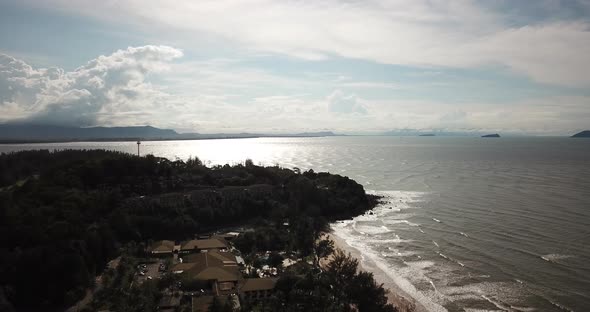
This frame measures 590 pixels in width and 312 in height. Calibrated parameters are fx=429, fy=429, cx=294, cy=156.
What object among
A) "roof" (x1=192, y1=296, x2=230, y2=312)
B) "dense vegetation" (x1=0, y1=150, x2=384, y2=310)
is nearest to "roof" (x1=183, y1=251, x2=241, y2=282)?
"roof" (x1=192, y1=296, x2=230, y2=312)

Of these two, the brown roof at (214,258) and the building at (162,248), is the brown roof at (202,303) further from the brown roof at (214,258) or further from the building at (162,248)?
the building at (162,248)

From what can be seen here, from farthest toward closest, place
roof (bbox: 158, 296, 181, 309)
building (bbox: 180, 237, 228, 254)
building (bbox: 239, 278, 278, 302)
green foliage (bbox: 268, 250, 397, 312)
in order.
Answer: building (bbox: 180, 237, 228, 254) < building (bbox: 239, 278, 278, 302) < roof (bbox: 158, 296, 181, 309) < green foliage (bbox: 268, 250, 397, 312)

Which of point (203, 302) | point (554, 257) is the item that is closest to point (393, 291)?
point (203, 302)

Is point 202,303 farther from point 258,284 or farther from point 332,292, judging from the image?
point 332,292

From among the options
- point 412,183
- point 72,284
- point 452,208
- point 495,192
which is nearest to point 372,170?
point 412,183

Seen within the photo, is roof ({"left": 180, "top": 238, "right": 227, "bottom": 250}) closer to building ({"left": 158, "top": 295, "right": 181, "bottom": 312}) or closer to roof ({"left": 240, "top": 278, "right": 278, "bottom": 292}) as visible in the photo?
roof ({"left": 240, "top": 278, "right": 278, "bottom": 292})

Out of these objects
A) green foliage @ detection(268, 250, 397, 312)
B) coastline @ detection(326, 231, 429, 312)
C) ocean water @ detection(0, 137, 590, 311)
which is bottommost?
coastline @ detection(326, 231, 429, 312)

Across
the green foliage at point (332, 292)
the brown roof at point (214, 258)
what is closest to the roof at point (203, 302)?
the green foliage at point (332, 292)
